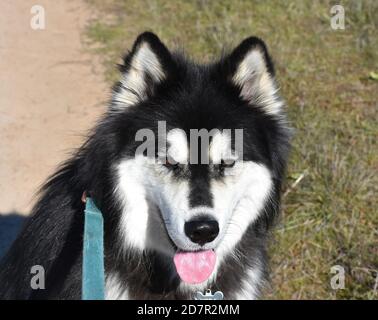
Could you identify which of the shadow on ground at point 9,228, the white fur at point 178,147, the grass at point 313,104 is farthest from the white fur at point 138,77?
the shadow on ground at point 9,228

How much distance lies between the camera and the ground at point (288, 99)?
3857mm

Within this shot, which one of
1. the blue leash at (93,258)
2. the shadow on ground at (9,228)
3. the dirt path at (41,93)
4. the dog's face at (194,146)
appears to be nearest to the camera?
the blue leash at (93,258)

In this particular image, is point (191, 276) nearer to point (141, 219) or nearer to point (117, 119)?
point (141, 219)

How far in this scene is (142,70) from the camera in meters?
2.72

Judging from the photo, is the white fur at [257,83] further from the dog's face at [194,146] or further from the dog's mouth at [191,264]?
the dog's mouth at [191,264]

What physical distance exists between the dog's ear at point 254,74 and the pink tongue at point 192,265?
67 cm

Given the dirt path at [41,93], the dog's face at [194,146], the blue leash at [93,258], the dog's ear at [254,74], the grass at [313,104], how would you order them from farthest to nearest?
the dirt path at [41,93] < the grass at [313,104] < the dog's ear at [254,74] < the dog's face at [194,146] < the blue leash at [93,258]

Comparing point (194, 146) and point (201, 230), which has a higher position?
point (194, 146)

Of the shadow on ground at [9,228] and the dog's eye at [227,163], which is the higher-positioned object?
the dog's eye at [227,163]

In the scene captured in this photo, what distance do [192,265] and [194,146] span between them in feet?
1.54

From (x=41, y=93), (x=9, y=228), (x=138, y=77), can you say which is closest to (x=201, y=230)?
(x=138, y=77)

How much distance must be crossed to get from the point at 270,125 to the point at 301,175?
1.38 m

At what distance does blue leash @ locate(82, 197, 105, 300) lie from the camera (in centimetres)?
242

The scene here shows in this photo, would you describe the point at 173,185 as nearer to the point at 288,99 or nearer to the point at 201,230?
the point at 201,230
